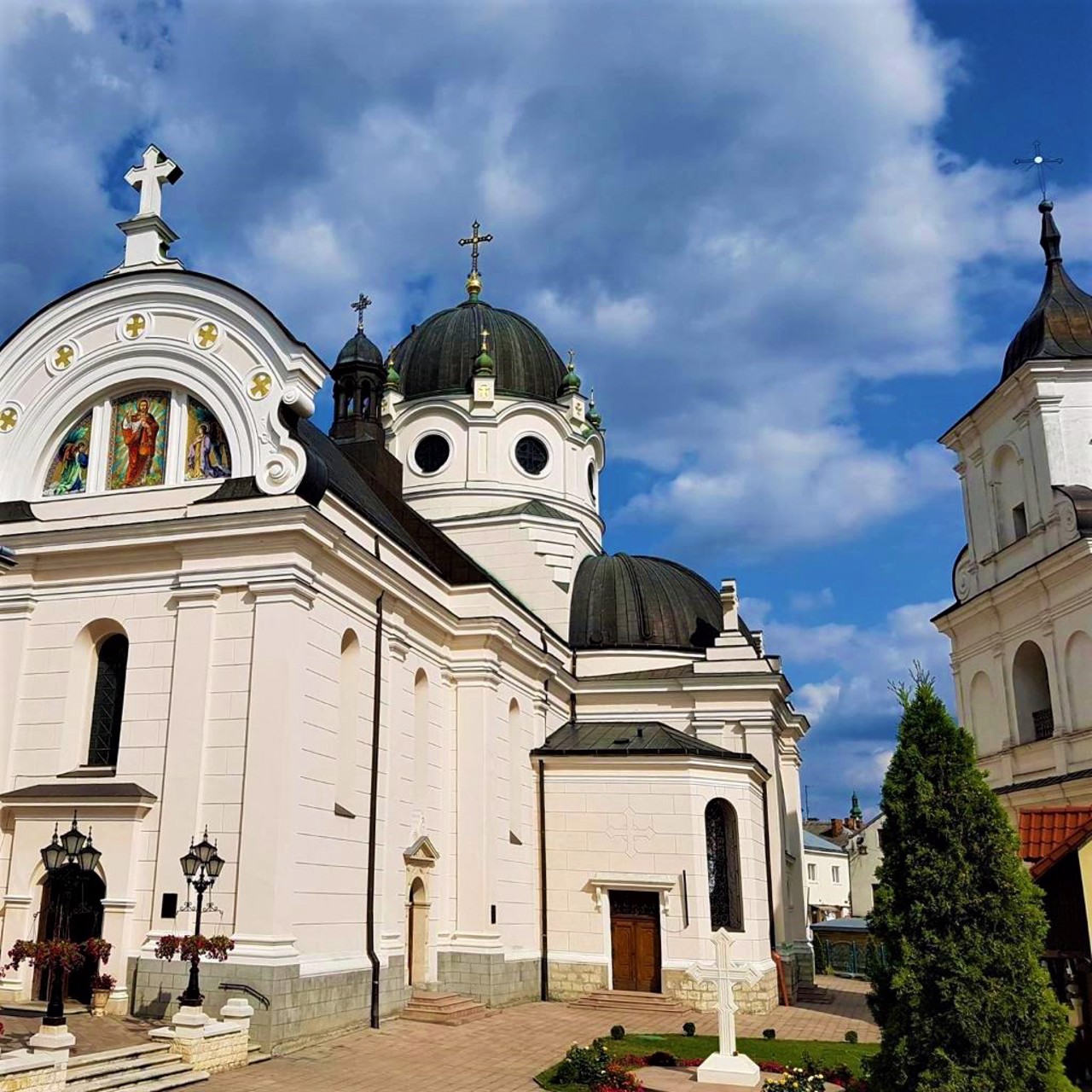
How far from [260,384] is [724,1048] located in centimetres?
1329

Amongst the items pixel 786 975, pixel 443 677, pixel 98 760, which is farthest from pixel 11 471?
pixel 786 975

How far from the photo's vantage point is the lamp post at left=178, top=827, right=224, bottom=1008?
594 inches

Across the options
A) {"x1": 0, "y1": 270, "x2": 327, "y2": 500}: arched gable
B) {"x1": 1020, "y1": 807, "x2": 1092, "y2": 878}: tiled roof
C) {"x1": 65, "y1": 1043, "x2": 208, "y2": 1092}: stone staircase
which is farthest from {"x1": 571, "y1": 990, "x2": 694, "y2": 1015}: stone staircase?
{"x1": 0, "y1": 270, "x2": 327, "y2": 500}: arched gable

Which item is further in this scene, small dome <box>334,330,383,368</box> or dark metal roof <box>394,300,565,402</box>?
dark metal roof <box>394,300,565,402</box>

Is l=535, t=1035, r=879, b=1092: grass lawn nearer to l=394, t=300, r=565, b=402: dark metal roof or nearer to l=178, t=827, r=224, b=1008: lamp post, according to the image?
l=178, t=827, r=224, b=1008: lamp post

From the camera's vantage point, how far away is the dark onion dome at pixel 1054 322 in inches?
1017

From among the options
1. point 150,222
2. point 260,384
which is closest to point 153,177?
point 150,222

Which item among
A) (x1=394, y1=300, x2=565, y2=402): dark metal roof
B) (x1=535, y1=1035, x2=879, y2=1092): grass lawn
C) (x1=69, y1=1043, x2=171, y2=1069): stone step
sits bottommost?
(x1=535, y1=1035, x2=879, y2=1092): grass lawn

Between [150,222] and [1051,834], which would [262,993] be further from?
[150,222]

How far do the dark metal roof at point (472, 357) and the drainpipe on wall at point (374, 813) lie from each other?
1664cm

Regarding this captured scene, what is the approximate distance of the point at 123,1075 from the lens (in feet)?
42.8

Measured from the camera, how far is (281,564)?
17.8 m

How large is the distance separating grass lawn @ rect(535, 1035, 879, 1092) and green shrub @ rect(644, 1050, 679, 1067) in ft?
1.62

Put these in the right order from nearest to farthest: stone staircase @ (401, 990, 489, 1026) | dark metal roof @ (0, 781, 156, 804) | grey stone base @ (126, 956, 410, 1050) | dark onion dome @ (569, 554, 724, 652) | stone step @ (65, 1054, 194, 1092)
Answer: stone step @ (65, 1054, 194, 1092) → grey stone base @ (126, 956, 410, 1050) → dark metal roof @ (0, 781, 156, 804) → stone staircase @ (401, 990, 489, 1026) → dark onion dome @ (569, 554, 724, 652)
